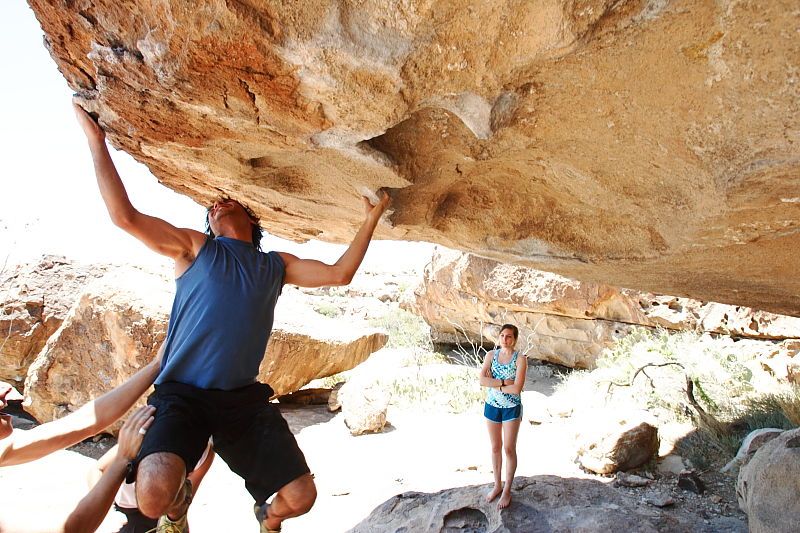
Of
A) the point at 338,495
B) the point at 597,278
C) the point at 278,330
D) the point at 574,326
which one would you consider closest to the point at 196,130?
the point at 597,278

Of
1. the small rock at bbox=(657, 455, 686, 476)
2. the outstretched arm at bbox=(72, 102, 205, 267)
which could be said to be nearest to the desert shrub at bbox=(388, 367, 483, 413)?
the small rock at bbox=(657, 455, 686, 476)

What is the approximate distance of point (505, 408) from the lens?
3.39 meters

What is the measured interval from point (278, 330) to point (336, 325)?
148 cm

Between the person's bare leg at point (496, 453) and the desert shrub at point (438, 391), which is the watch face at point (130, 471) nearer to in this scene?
the person's bare leg at point (496, 453)

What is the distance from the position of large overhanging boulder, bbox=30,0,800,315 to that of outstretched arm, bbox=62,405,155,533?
1059 mm

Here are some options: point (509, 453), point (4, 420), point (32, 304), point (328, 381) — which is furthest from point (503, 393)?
point (32, 304)

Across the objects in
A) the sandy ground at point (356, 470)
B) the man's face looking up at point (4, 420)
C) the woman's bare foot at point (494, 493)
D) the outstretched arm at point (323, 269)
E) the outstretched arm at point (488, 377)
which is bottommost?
the sandy ground at point (356, 470)

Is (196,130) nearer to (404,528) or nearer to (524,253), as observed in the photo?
(524,253)

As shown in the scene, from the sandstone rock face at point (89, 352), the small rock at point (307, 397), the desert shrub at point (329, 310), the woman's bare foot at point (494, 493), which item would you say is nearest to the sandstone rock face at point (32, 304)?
the sandstone rock face at point (89, 352)

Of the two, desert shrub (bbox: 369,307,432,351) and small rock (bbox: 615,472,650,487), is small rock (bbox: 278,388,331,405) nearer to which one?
desert shrub (bbox: 369,307,432,351)

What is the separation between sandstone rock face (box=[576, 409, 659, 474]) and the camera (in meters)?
3.95

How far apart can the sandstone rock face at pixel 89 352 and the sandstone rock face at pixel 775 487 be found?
505 cm

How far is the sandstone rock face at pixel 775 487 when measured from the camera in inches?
96.3

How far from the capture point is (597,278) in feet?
11.3
